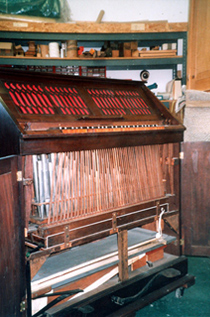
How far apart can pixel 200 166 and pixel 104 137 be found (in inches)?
59.6

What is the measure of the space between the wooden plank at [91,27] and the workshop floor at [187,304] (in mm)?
3109

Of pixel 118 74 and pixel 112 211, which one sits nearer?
pixel 112 211

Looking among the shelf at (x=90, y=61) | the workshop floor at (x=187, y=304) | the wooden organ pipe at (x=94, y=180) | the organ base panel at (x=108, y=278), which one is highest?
the shelf at (x=90, y=61)

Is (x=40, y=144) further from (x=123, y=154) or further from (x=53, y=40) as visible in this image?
(x=53, y=40)

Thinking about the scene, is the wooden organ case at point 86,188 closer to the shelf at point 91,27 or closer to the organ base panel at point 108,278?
the organ base panel at point 108,278

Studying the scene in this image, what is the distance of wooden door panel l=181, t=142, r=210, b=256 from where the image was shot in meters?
3.11

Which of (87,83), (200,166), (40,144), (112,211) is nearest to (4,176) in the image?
(40,144)

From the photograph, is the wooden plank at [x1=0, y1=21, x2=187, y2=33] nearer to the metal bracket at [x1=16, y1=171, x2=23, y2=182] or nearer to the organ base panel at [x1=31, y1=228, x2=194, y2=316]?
the organ base panel at [x1=31, y1=228, x2=194, y2=316]

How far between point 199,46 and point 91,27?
1.42 metres

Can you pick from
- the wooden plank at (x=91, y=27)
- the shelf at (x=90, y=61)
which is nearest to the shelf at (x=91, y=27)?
the wooden plank at (x=91, y=27)

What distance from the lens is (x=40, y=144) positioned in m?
1.67

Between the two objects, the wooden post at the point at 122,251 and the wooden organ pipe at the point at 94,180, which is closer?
the wooden organ pipe at the point at 94,180

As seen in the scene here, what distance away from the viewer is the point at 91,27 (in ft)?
13.3

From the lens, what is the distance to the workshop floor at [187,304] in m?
2.32
